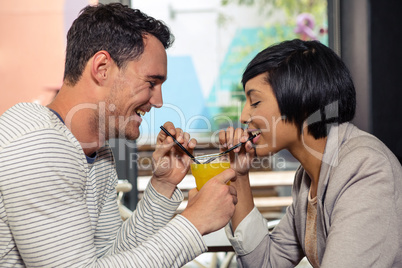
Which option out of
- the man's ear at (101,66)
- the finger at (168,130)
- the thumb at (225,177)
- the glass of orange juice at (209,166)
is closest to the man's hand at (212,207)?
the thumb at (225,177)

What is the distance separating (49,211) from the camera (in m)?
1.22

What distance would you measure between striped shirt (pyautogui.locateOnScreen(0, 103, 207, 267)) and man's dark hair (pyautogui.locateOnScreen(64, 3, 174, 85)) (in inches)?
12.4

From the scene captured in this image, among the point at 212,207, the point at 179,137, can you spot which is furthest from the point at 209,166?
the point at 212,207

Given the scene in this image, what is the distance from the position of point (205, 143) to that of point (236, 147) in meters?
2.70

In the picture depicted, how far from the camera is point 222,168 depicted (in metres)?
1.73

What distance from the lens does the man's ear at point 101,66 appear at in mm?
1605

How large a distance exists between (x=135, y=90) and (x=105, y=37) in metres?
0.23

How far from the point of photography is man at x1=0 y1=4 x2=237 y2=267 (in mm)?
1216

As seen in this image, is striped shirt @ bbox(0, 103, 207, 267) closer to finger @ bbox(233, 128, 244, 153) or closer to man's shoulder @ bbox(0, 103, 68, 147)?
man's shoulder @ bbox(0, 103, 68, 147)

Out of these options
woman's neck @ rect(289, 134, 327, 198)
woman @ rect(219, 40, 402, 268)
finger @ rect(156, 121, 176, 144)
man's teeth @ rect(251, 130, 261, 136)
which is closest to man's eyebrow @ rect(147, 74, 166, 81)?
finger @ rect(156, 121, 176, 144)

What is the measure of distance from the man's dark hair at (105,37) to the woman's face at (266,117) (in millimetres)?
476

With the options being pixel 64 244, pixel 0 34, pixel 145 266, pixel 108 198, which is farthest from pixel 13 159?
pixel 0 34

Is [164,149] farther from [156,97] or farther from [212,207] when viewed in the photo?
[212,207]

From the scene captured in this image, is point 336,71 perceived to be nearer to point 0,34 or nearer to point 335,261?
point 335,261
